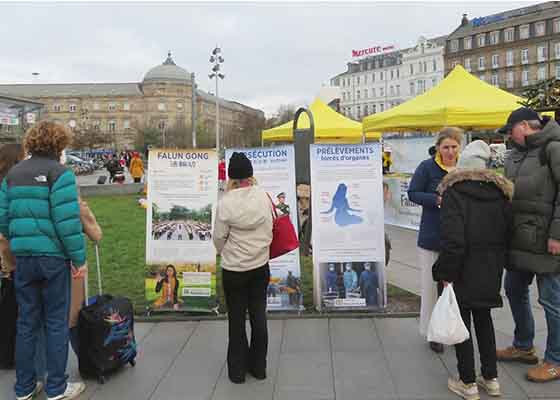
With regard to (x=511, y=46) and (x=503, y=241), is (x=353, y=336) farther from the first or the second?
(x=511, y=46)

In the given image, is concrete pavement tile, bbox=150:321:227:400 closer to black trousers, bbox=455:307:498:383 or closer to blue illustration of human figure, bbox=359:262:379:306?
blue illustration of human figure, bbox=359:262:379:306

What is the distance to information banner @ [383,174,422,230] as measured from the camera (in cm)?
1105

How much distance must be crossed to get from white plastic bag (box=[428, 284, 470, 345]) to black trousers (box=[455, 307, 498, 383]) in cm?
13

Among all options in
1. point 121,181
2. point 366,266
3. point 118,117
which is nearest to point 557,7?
point 121,181

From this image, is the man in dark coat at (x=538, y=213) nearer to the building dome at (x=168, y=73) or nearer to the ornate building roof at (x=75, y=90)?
the building dome at (x=168, y=73)

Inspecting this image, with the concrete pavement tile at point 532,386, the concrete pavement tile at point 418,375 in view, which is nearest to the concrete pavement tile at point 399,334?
the concrete pavement tile at point 418,375

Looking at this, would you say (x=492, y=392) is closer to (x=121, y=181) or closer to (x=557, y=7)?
(x=121, y=181)

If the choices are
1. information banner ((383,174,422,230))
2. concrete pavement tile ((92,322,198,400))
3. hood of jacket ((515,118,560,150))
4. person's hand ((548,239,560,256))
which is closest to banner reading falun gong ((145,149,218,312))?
concrete pavement tile ((92,322,198,400))

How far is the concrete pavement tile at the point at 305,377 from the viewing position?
3.56 meters

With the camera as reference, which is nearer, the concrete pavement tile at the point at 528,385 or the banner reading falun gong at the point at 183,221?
the concrete pavement tile at the point at 528,385

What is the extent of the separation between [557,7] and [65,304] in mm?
75010

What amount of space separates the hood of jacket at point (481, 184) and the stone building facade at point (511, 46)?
6778 cm

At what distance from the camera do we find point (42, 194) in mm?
3215

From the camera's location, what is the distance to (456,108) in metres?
9.53
